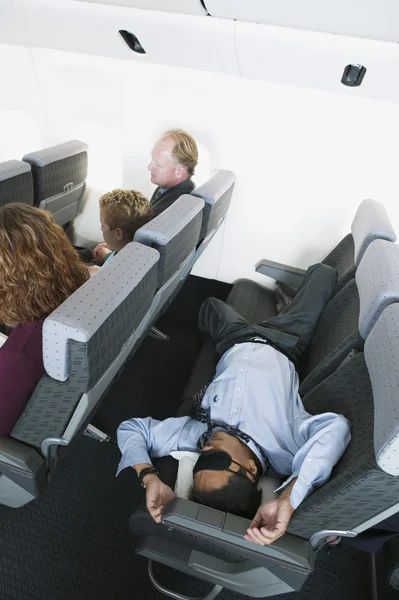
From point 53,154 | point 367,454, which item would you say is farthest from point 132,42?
point 367,454

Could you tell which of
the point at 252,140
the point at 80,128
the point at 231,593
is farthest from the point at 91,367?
the point at 80,128

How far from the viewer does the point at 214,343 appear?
2.10 meters

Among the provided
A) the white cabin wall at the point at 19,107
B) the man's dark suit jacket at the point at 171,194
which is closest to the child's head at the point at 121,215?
the man's dark suit jacket at the point at 171,194

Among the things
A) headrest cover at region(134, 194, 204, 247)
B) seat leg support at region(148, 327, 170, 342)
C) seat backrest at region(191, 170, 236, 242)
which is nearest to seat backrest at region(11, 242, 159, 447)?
headrest cover at region(134, 194, 204, 247)

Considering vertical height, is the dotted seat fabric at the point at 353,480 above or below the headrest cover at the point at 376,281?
below

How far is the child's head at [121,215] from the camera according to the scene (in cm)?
194

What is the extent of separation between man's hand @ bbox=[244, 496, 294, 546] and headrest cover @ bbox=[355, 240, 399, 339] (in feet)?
2.07

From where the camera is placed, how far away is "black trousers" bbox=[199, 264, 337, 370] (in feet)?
6.08

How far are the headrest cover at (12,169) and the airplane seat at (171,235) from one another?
0.82 meters

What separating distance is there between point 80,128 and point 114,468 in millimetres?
2295

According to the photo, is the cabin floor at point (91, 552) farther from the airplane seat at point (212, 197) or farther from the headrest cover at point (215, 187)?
the headrest cover at point (215, 187)

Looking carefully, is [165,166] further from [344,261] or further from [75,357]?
[75,357]

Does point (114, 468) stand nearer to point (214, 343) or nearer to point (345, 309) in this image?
point (214, 343)

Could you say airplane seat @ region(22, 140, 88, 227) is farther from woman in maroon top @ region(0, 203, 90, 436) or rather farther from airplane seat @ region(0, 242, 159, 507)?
airplane seat @ region(0, 242, 159, 507)
